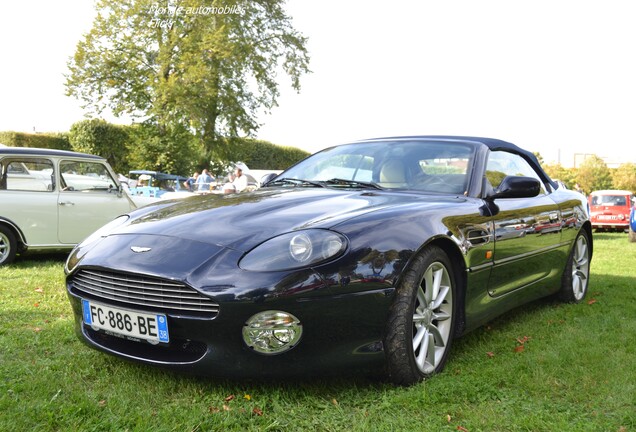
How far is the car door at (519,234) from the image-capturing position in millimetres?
3525

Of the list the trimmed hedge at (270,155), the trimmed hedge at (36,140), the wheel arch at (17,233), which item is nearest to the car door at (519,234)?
the wheel arch at (17,233)

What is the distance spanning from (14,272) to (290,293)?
16.0ft

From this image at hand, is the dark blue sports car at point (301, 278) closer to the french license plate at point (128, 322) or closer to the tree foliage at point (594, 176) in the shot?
the french license plate at point (128, 322)

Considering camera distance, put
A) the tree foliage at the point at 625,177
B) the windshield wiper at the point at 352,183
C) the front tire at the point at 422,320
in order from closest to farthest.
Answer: the front tire at the point at 422,320
the windshield wiper at the point at 352,183
the tree foliage at the point at 625,177

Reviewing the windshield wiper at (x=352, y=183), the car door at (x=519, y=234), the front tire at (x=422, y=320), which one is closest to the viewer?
the front tire at (x=422, y=320)

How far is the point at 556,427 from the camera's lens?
2373mm

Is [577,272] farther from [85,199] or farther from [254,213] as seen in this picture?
[85,199]

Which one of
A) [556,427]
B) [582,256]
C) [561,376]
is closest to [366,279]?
[556,427]

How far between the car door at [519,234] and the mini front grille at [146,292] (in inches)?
71.2

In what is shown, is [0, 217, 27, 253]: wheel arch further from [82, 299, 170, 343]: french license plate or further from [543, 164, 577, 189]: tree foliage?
[543, 164, 577, 189]: tree foliage

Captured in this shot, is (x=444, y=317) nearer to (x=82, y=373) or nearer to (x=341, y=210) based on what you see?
(x=341, y=210)

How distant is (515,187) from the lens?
353 cm

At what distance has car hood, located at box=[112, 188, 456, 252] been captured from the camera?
2.66 metres

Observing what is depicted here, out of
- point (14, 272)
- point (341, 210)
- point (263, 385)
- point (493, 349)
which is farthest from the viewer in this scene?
Result: point (14, 272)
